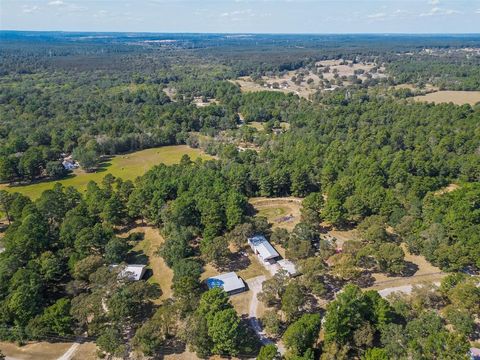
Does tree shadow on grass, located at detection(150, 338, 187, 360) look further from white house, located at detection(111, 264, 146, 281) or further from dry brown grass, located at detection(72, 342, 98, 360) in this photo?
white house, located at detection(111, 264, 146, 281)

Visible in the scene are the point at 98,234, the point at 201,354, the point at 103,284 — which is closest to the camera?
the point at 201,354

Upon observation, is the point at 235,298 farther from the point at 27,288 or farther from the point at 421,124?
the point at 421,124

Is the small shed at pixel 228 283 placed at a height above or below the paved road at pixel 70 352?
above

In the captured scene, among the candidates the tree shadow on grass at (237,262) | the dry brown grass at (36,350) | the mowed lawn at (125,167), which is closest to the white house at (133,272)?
the dry brown grass at (36,350)

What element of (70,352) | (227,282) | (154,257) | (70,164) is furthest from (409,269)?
(70,164)

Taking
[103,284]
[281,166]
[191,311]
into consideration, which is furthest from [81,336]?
[281,166]

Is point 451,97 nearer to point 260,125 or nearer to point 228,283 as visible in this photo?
point 260,125

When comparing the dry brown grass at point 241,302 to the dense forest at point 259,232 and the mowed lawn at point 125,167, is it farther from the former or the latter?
the mowed lawn at point 125,167
